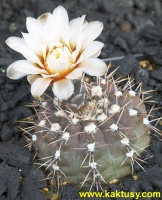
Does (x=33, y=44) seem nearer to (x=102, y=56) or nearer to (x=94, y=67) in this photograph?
(x=94, y=67)

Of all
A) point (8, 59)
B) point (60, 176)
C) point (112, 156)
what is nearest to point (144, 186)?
point (112, 156)

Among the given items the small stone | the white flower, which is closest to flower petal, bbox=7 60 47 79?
the white flower

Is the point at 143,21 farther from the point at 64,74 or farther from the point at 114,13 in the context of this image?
the point at 64,74

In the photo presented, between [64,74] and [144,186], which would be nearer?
[64,74]

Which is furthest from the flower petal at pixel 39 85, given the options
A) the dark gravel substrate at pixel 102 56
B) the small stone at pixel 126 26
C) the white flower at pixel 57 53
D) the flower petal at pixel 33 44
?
the small stone at pixel 126 26

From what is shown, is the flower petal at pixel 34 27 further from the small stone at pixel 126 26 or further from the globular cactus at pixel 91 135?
the small stone at pixel 126 26

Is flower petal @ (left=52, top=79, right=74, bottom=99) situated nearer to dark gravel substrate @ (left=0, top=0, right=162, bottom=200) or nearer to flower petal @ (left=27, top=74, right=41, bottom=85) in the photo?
flower petal @ (left=27, top=74, right=41, bottom=85)
